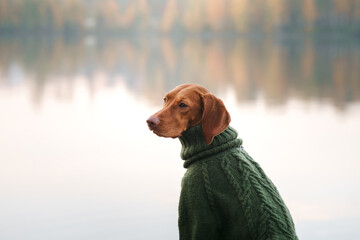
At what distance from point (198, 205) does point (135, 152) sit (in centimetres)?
242

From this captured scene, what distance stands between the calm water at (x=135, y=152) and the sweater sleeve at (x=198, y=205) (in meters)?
1.04

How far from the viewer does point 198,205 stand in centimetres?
139

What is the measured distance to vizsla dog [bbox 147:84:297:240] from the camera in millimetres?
1366

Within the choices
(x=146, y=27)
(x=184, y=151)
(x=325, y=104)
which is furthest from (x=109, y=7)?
(x=184, y=151)

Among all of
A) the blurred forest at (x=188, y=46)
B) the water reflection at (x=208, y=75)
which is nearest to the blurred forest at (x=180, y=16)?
the blurred forest at (x=188, y=46)

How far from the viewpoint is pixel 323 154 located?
12.4ft

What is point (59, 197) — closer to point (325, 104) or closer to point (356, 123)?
point (356, 123)

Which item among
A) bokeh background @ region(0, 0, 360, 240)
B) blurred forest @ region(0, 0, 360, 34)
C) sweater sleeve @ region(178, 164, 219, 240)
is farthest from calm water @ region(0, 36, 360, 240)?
blurred forest @ region(0, 0, 360, 34)

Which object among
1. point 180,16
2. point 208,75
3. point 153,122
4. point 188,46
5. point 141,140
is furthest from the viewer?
point 180,16

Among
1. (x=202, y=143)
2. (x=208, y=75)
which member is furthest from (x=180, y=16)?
(x=202, y=143)

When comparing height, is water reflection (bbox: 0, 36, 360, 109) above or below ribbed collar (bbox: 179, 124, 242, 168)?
above

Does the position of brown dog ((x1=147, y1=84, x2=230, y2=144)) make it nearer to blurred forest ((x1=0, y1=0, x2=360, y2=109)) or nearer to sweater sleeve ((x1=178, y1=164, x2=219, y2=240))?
sweater sleeve ((x1=178, y1=164, x2=219, y2=240))

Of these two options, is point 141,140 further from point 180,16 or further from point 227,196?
point 180,16

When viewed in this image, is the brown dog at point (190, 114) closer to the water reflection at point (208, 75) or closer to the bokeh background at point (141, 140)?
the bokeh background at point (141, 140)
